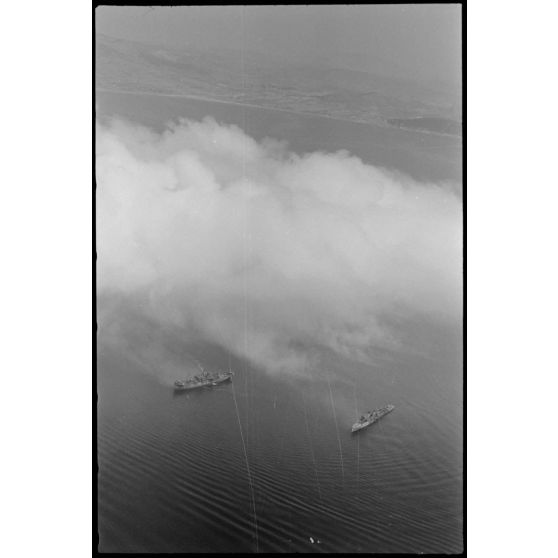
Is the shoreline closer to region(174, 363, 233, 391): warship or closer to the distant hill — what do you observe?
the distant hill

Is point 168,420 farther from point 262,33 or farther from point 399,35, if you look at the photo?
point 399,35

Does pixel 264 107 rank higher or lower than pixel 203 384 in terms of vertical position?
higher

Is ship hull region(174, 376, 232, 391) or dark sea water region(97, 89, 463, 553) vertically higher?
ship hull region(174, 376, 232, 391)

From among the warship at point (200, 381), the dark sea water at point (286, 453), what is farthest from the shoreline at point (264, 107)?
the warship at point (200, 381)

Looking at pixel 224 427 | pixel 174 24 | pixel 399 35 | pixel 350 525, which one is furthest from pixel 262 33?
pixel 350 525

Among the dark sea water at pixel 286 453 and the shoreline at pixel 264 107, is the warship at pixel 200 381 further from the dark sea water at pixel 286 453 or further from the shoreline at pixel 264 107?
the shoreline at pixel 264 107

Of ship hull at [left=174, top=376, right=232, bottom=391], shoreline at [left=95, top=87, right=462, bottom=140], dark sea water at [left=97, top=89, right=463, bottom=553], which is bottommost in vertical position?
dark sea water at [left=97, top=89, right=463, bottom=553]

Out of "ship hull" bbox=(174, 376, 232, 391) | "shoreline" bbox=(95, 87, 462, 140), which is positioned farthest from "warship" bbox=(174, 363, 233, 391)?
"shoreline" bbox=(95, 87, 462, 140)

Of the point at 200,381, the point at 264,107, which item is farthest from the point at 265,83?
the point at 200,381

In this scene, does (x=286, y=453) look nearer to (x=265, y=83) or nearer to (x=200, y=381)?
(x=200, y=381)
